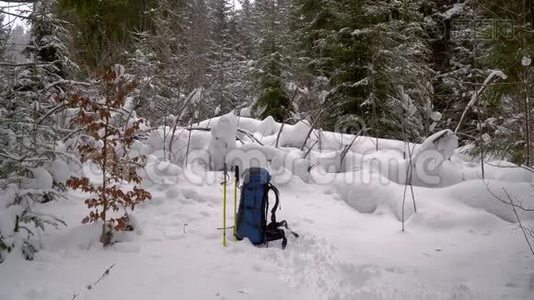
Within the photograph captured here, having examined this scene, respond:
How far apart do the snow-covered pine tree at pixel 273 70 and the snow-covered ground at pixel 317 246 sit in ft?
20.3

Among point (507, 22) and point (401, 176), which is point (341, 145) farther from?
point (507, 22)

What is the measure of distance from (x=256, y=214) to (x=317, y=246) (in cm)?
74

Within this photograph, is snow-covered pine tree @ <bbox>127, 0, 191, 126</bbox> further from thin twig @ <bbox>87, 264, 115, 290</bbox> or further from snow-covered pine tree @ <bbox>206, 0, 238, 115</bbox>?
snow-covered pine tree @ <bbox>206, 0, 238, 115</bbox>

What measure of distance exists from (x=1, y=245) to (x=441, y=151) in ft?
19.1

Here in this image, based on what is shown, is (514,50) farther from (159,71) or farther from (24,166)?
(159,71)

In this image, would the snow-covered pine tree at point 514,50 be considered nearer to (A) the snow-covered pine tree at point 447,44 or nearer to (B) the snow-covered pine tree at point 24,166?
(B) the snow-covered pine tree at point 24,166

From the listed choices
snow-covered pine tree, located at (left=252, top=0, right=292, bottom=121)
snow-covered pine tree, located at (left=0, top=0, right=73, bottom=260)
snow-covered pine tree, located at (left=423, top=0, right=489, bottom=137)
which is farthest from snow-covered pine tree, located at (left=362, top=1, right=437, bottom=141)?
snow-covered pine tree, located at (left=0, top=0, right=73, bottom=260)

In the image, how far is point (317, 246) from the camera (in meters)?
4.36

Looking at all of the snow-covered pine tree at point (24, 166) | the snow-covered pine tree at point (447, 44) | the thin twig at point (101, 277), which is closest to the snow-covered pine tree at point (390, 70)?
the snow-covered pine tree at point (447, 44)

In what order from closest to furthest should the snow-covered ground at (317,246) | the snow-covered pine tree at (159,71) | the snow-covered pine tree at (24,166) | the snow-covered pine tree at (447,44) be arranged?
the snow-covered ground at (317,246)
the snow-covered pine tree at (24,166)
the snow-covered pine tree at (159,71)
the snow-covered pine tree at (447,44)

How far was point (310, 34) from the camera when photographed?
41.5 ft

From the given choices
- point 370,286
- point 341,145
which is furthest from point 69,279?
point 341,145

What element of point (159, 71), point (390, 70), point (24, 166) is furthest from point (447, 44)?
point (24, 166)

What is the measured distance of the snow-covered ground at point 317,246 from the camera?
127 inches
